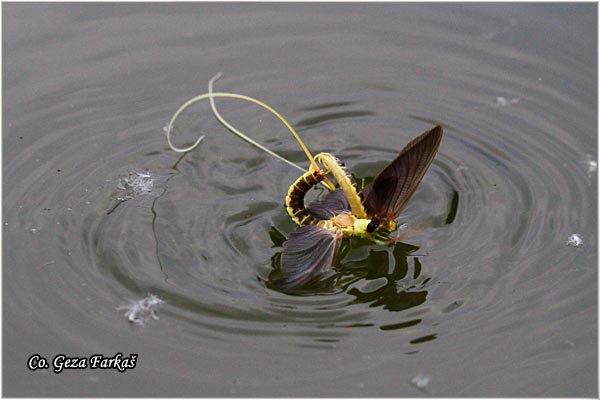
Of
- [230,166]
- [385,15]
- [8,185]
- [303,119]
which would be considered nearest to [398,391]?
[230,166]

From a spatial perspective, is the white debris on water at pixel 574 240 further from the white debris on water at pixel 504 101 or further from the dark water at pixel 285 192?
the white debris on water at pixel 504 101

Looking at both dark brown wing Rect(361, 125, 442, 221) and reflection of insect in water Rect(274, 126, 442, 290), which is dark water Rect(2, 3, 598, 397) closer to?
reflection of insect in water Rect(274, 126, 442, 290)

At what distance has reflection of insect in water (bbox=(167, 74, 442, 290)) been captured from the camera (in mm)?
3066

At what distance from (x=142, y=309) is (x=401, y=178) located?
1.14 m

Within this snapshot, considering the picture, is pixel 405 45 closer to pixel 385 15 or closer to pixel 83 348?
pixel 385 15

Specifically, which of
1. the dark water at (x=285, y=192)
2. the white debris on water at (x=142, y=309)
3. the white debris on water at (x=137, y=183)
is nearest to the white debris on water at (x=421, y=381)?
the dark water at (x=285, y=192)

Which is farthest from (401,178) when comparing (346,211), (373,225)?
(346,211)

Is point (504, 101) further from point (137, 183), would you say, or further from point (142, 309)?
point (142, 309)

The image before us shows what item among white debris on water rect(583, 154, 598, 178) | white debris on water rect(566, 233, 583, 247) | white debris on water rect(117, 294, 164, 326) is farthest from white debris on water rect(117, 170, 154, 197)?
white debris on water rect(583, 154, 598, 178)

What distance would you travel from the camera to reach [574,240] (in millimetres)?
3428

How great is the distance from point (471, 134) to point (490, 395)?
1617 mm

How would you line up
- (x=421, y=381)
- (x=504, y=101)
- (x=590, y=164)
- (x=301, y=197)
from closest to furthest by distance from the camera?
(x=421, y=381) < (x=301, y=197) < (x=590, y=164) < (x=504, y=101)

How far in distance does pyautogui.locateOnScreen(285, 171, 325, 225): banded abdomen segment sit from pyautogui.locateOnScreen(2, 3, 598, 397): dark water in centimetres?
10

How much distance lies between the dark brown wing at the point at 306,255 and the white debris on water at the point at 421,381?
0.55m
